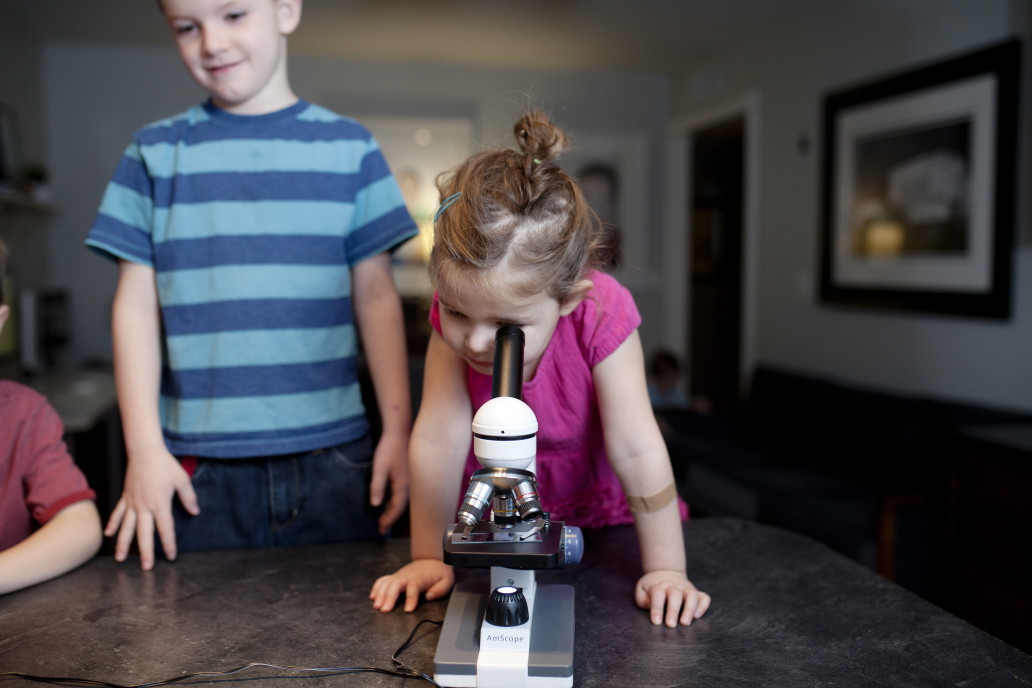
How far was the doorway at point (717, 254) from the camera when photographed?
6.69m

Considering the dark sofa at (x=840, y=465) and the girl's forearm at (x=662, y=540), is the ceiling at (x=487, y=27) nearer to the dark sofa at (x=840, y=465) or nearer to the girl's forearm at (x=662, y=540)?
the dark sofa at (x=840, y=465)

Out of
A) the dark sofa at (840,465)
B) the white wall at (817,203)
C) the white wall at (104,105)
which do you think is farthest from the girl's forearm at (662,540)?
the white wall at (104,105)

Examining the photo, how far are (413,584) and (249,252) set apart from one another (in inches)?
23.2

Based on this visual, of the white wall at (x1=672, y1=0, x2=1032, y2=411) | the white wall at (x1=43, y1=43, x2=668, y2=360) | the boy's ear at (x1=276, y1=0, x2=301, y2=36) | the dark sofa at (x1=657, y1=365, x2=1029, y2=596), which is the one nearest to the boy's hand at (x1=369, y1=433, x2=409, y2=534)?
the boy's ear at (x1=276, y1=0, x2=301, y2=36)

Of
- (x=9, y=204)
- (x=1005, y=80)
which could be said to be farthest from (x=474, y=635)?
(x=9, y=204)

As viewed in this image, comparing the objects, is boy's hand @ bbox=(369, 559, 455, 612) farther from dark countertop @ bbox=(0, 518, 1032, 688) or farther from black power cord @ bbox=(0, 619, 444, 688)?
black power cord @ bbox=(0, 619, 444, 688)

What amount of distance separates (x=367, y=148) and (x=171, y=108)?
15.5ft

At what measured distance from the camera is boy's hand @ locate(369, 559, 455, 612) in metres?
0.87

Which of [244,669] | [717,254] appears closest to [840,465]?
[244,669]

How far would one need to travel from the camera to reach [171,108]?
17.2ft

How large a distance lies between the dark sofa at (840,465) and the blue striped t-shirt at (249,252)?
1.77m

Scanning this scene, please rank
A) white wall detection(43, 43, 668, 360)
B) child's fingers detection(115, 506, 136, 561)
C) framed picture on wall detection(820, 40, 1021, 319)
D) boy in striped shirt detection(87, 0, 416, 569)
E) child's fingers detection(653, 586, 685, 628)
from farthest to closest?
white wall detection(43, 43, 668, 360)
framed picture on wall detection(820, 40, 1021, 319)
boy in striped shirt detection(87, 0, 416, 569)
child's fingers detection(115, 506, 136, 561)
child's fingers detection(653, 586, 685, 628)

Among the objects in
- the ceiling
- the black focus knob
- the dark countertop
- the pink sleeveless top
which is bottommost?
the dark countertop

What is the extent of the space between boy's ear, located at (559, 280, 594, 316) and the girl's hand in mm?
332
